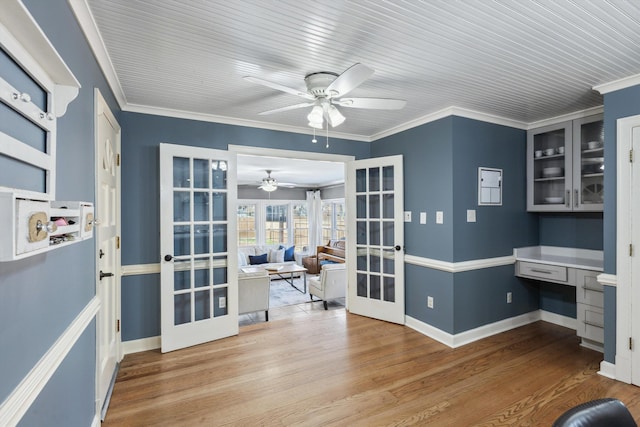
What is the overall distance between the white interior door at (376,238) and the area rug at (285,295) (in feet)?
4.36

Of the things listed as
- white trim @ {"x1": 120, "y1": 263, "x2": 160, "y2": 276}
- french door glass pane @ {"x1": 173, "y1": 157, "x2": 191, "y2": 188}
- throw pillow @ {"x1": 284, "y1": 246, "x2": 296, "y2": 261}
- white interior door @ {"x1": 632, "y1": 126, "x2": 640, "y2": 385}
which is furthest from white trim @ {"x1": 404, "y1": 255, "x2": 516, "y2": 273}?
throw pillow @ {"x1": 284, "y1": 246, "x2": 296, "y2": 261}

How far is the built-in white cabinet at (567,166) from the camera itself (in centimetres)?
312

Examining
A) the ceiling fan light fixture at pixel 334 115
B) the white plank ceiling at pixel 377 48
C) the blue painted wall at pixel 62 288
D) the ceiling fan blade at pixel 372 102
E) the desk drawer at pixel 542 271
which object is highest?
the white plank ceiling at pixel 377 48

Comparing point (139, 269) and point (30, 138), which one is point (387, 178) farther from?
point (30, 138)

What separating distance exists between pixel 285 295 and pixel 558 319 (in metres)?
3.90

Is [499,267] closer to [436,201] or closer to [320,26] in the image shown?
[436,201]

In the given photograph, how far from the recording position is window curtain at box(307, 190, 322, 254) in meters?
9.03

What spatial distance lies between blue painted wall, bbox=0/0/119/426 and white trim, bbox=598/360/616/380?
11.7 feet

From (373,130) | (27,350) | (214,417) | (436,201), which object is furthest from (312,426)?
(373,130)

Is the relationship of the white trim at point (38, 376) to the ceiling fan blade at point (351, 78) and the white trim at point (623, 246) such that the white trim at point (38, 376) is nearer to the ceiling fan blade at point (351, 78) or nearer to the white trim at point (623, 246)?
the ceiling fan blade at point (351, 78)

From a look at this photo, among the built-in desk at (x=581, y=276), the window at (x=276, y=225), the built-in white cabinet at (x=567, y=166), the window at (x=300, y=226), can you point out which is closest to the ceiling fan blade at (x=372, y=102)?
the built-in white cabinet at (x=567, y=166)

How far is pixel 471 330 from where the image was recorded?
3219mm

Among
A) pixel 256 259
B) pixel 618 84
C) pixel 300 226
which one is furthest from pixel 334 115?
pixel 300 226

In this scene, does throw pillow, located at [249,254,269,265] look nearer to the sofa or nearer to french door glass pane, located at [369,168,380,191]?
the sofa
